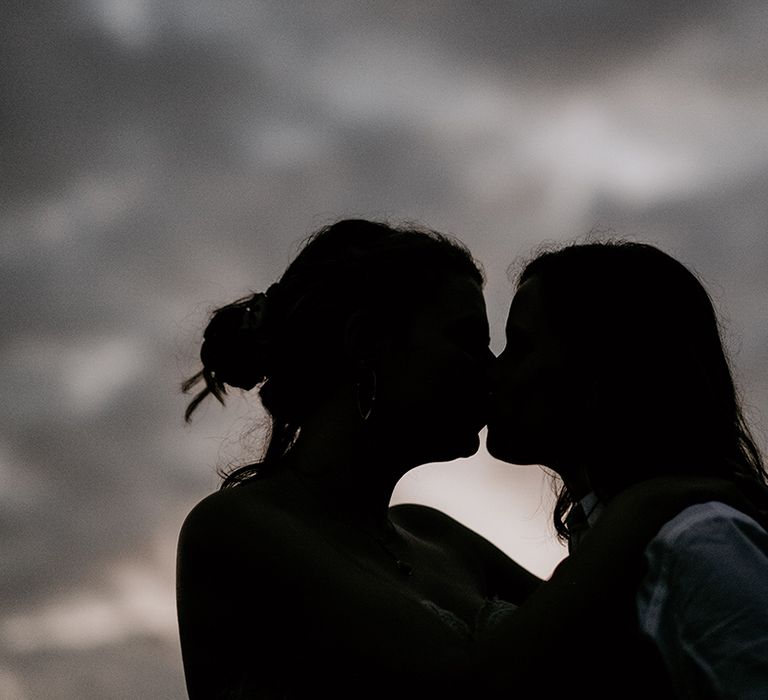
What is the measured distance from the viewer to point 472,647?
3.08 m

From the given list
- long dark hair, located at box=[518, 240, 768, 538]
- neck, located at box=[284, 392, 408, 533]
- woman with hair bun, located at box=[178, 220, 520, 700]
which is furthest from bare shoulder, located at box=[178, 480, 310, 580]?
long dark hair, located at box=[518, 240, 768, 538]

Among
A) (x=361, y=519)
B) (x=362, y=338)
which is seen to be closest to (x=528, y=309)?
(x=362, y=338)

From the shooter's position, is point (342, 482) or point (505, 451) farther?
point (342, 482)

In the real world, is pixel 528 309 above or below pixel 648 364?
above

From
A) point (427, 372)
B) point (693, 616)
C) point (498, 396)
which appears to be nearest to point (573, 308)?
point (498, 396)

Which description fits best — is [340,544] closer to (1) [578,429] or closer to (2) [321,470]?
(2) [321,470]

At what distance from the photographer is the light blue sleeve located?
2.30m

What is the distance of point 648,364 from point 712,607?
50.4 inches

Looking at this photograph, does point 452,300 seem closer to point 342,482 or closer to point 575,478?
point 342,482

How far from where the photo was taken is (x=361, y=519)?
4227 mm

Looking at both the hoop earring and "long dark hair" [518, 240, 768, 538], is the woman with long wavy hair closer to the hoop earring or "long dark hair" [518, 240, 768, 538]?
"long dark hair" [518, 240, 768, 538]

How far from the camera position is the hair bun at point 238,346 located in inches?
177

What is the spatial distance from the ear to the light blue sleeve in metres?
1.99

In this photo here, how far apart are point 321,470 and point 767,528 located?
1932mm
